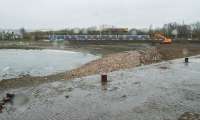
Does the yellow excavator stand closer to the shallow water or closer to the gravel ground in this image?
the shallow water

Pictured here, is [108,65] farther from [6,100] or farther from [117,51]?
[117,51]

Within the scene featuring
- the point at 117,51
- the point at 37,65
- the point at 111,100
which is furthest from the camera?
the point at 117,51

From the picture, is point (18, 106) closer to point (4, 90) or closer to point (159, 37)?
point (4, 90)

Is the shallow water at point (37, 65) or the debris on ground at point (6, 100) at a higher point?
the debris on ground at point (6, 100)

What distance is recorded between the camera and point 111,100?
18.5 metres

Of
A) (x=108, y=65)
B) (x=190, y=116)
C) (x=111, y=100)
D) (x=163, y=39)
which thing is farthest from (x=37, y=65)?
(x=163, y=39)

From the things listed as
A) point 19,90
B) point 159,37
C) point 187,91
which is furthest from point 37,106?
point 159,37

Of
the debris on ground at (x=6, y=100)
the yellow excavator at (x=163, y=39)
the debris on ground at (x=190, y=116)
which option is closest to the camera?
the debris on ground at (x=190, y=116)

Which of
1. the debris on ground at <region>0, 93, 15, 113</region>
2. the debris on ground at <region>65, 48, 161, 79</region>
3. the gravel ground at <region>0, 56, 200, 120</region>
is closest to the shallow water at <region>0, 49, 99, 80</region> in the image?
the debris on ground at <region>65, 48, 161, 79</region>

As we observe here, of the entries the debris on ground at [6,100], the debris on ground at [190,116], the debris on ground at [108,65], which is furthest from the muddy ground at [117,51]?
the debris on ground at [190,116]

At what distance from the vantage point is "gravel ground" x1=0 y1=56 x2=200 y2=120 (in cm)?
1551

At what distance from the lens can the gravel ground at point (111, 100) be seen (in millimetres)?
15508

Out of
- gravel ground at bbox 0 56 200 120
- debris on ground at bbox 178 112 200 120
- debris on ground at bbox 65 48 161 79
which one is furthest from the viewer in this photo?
debris on ground at bbox 65 48 161 79

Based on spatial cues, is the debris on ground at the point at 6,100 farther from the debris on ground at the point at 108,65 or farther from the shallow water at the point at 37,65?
the shallow water at the point at 37,65
